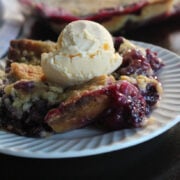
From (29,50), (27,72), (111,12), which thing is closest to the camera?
(27,72)

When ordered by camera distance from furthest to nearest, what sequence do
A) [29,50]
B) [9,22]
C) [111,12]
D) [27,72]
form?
[9,22]
[111,12]
[29,50]
[27,72]

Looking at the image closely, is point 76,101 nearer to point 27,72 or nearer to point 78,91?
point 78,91

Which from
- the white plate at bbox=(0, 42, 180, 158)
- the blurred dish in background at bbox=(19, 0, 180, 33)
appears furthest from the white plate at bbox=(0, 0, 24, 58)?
the white plate at bbox=(0, 42, 180, 158)

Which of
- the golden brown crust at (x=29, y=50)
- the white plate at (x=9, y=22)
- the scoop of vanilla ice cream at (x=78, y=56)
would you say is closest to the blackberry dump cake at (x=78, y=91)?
the scoop of vanilla ice cream at (x=78, y=56)

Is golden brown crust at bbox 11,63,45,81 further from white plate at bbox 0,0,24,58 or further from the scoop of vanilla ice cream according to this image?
white plate at bbox 0,0,24,58

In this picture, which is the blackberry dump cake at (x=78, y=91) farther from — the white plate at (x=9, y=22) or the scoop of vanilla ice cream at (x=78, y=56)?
the white plate at (x=9, y=22)

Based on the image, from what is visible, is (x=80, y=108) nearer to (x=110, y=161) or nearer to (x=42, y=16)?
(x=110, y=161)

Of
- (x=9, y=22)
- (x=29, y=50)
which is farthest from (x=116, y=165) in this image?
(x=9, y=22)
